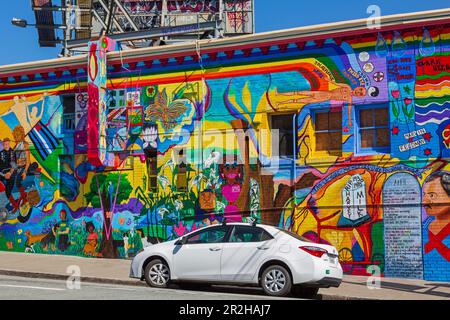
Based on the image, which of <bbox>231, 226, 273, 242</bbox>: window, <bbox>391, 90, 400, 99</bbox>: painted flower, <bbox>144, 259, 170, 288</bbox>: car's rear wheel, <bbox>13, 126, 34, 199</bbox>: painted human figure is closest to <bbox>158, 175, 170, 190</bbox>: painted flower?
<bbox>13, 126, 34, 199</bbox>: painted human figure

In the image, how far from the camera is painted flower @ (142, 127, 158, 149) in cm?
2120

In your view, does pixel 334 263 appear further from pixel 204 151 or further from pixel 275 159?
pixel 204 151

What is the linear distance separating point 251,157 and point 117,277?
4.99m

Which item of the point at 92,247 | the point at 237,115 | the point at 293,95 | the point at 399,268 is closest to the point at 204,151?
the point at 237,115

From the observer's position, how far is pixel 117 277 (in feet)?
57.4

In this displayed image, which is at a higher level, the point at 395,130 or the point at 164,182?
the point at 395,130

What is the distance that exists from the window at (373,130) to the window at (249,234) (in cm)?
495

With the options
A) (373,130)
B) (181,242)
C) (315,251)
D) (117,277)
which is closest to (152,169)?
(117,277)

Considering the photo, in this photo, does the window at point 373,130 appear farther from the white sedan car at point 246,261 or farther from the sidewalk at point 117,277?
the white sedan car at point 246,261

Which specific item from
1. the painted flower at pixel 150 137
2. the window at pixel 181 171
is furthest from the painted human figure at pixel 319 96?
the painted flower at pixel 150 137

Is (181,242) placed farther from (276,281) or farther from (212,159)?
(212,159)

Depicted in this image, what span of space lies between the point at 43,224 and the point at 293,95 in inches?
345

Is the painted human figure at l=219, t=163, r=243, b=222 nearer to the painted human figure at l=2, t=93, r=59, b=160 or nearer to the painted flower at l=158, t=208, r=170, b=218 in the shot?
the painted flower at l=158, t=208, r=170, b=218

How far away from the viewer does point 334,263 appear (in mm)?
14898
